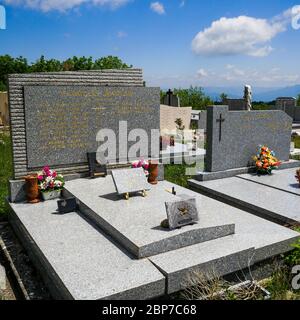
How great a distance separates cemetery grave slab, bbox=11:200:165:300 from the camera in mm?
3779

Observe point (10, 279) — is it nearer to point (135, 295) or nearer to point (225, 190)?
point (135, 295)

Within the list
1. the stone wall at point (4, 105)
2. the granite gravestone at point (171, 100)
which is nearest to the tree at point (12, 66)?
the stone wall at point (4, 105)

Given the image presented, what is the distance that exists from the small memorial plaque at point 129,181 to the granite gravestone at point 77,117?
162cm

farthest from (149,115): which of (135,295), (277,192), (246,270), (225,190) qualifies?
(135,295)

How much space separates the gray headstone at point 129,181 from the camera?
6254 mm

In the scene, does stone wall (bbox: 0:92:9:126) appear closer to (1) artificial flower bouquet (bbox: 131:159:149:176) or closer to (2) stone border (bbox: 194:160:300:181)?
Answer: (1) artificial flower bouquet (bbox: 131:159:149:176)

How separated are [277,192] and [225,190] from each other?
1042 mm

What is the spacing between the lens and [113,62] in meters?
42.6

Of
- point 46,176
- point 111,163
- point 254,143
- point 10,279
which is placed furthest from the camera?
point 254,143

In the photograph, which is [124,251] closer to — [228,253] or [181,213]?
[181,213]

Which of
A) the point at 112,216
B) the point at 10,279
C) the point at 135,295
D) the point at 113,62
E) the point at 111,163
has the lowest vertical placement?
the point at 10,279

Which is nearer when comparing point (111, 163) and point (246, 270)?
point (246, 270)

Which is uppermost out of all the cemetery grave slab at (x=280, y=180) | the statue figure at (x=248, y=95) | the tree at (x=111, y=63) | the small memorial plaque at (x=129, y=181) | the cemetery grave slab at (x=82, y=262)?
the tree at (x=111, y=63)

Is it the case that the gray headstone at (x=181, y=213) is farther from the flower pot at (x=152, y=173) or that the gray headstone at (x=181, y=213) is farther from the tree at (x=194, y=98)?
the tree at (x=194, y=98)
